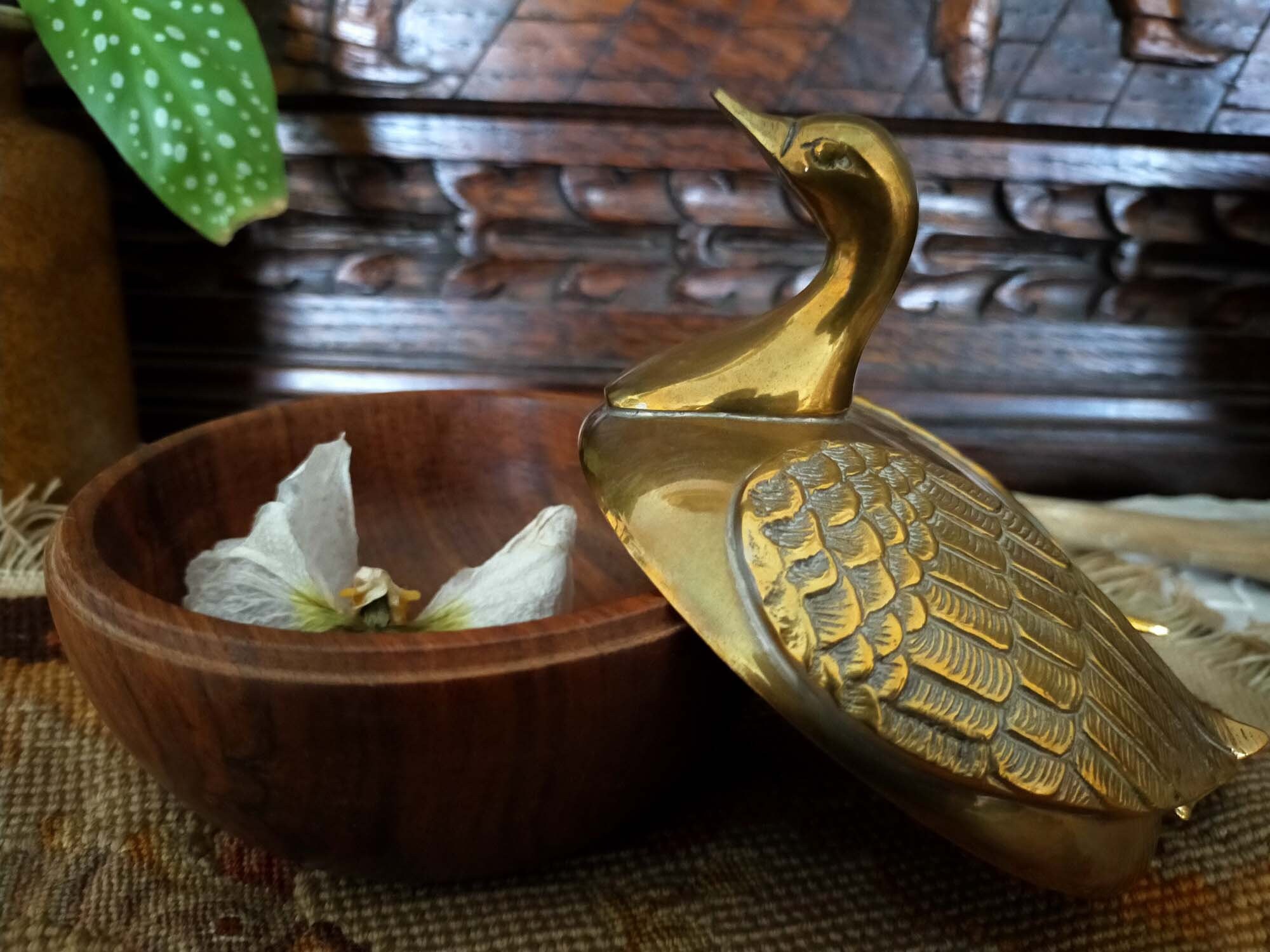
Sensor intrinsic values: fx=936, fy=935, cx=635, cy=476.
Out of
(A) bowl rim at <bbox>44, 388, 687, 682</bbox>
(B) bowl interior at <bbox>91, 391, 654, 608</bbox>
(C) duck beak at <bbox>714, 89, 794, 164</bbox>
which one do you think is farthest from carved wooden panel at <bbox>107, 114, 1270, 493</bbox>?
(A) bowl rim at <bbox>44, 388, 687, 682</bbox>

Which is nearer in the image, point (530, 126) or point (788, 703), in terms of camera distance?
point (788, 703)

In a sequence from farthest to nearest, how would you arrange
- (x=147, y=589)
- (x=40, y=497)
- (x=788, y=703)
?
(x=40, y=497) → (x=147, y=589) → (x=788, y=703)

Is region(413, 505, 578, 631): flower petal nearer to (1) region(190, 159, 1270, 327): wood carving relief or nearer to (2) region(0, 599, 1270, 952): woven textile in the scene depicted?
(2) region(0, 599, 1270, 952): woven textile

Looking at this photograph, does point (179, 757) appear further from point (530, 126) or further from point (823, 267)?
point (530, 126)

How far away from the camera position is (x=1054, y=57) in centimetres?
55

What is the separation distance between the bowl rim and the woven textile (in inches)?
3.0

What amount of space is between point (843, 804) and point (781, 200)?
0.38 metres

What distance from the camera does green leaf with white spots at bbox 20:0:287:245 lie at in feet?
1.53

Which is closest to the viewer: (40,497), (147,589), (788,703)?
(788,703)

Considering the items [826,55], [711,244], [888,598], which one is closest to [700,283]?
[711,244]

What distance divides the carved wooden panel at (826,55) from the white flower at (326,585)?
0.30 m

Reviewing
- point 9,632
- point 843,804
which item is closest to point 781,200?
point 843,804

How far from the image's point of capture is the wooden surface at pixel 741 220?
544 millimetres

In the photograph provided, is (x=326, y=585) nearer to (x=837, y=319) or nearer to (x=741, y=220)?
(x=837, y=319)
